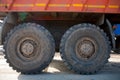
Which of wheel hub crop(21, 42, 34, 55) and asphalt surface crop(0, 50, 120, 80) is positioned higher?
wheel hub crop(21, 42, 34, 55)

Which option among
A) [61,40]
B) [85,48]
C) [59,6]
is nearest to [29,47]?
[61,40]

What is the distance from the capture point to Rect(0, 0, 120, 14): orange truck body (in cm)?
872

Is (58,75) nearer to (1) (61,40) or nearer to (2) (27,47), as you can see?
→ (1) (61,40)

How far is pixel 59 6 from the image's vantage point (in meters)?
8.74

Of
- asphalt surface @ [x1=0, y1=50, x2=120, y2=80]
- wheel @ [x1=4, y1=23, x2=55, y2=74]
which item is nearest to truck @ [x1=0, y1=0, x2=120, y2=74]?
wheel @ [x1=4, y1=23, x2=55, y2=74]

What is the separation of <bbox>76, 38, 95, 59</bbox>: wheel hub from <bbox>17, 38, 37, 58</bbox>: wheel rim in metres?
1.13

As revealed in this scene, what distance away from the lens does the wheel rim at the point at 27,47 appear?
345 inches

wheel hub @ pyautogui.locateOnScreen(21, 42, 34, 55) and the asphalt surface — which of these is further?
wheel hub @ pyautogui.locateOnScreen(21, 42, 34, 55)

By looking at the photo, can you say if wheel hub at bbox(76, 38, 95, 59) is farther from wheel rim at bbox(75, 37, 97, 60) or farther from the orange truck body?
the orange truck body

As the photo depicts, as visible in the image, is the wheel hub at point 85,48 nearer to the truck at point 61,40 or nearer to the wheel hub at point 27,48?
the truck at point 61,40

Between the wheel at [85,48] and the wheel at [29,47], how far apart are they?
1.35 feet

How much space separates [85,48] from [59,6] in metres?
1.27

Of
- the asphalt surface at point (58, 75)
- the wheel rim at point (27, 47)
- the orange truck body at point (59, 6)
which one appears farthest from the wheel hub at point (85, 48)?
the wheel rim at point (27, 47)

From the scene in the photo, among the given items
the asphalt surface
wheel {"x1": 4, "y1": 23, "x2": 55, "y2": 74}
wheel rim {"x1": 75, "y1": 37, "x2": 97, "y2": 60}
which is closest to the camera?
the asphalt surface
